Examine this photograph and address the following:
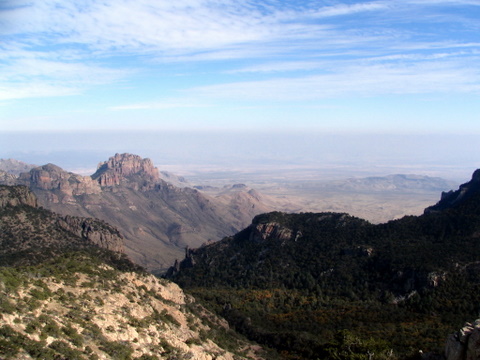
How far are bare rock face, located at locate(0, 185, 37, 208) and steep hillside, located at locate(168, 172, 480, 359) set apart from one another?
139 feet

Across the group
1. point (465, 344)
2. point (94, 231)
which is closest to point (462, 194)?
point (94, 231)

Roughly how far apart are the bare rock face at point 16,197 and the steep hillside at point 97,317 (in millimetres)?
41929

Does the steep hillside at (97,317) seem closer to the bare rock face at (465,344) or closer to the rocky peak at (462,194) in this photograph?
the bare rock face at (465,344)

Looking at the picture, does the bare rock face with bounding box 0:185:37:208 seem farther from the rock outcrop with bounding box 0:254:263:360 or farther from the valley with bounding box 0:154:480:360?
the rock outcrop with bounding box 0:254:263:360

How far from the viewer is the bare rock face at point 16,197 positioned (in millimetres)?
119438

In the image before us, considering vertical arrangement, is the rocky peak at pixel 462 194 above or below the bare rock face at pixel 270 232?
above

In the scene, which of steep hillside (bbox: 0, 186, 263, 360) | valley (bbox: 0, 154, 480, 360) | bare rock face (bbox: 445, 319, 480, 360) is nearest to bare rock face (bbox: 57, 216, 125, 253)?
valley (bbox: 0, 154, 480, 360)

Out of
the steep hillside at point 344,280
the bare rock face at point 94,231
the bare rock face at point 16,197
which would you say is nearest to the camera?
the steep hillside at point 344,280

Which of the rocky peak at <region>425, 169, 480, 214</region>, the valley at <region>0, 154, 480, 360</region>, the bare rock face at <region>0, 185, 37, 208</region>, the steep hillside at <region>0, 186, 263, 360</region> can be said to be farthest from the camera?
the rocky peak at <region>425, 169, 480, 214</region>

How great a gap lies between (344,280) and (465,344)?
59673mm

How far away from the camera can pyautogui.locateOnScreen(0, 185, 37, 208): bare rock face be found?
119438 mm

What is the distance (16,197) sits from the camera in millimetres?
122688

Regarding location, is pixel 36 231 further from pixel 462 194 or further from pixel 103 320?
pixel 462 194

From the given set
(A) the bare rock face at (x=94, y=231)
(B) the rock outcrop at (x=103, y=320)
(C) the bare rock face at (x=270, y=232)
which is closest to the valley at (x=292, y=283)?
(B) the rock outcrop at (x=103, y=320)
